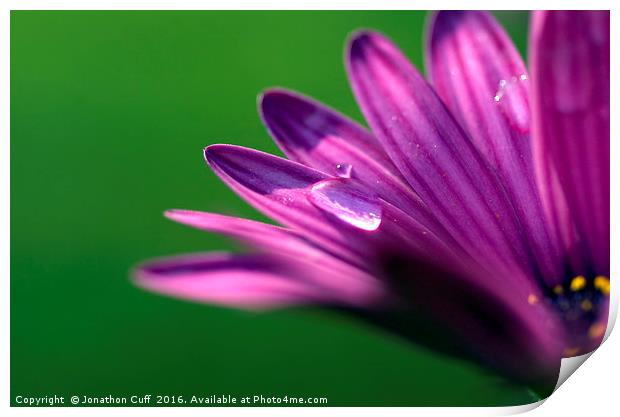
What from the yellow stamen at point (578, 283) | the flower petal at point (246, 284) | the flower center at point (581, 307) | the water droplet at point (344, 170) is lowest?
the flower center at point (581, 307)

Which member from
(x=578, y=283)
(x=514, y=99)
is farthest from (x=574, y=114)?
(x=578, y=283)

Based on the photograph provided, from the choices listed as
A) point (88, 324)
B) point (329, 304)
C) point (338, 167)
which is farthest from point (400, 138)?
point (88, 324)

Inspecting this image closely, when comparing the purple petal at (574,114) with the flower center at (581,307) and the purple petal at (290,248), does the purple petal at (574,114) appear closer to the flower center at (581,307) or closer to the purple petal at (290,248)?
the flower center at (581,307)

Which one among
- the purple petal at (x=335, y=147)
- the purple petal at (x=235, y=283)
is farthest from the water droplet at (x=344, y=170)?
the purple petal at (x=235, y=283)

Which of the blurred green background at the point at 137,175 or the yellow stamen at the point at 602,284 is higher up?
the blurred green background at the point at 137,175

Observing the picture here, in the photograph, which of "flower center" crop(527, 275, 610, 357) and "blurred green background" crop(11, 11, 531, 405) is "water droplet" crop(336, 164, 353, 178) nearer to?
"blurred green background" crop(11, 11, 531, 405)
